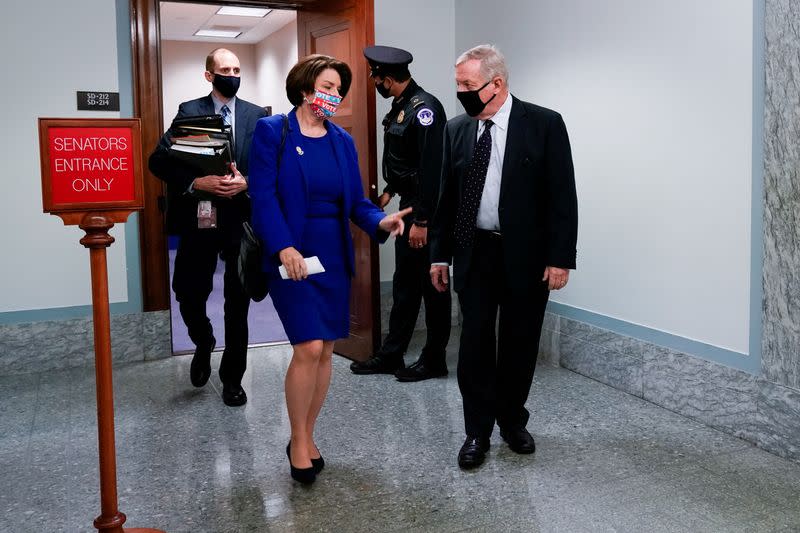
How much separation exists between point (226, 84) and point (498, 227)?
158 cm

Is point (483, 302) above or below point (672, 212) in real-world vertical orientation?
below

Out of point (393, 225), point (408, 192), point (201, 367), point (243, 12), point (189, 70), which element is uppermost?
point (243, 12)

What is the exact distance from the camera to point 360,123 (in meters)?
4.59

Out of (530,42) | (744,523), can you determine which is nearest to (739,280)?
(744,523)

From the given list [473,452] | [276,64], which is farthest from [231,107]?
[276,64]

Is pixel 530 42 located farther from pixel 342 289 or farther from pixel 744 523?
pixel 744 523

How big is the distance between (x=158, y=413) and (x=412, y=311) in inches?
57.1

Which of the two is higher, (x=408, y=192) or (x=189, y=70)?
(x=189, y=70)

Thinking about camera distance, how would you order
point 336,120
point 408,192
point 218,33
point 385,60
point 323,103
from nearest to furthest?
1. point 323,103
2. point 385,60
3. point 408,192
4. point 336,120
5. point 218,33

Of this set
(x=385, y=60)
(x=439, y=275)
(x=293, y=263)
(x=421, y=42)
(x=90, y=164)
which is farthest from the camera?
(x=421, y=42)

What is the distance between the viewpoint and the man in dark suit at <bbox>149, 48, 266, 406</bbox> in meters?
3.67

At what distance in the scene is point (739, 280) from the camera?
324cm

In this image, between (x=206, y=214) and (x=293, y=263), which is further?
(x=206, y=214)

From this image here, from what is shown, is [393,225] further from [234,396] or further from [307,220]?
[234,396]
